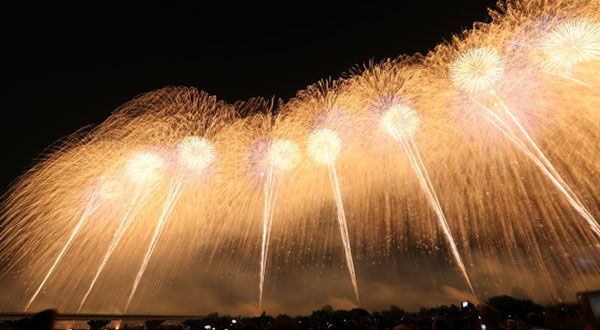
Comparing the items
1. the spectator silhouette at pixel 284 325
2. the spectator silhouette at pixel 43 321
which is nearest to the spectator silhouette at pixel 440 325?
the spectator silhouette at pixel 284 325

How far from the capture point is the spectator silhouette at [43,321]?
4125 mm

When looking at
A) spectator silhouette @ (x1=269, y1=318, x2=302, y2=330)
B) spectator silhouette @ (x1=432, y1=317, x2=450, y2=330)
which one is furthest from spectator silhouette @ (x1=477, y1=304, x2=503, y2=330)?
spectator silhouette @ (x1=269, y1=318, x2=302, y2=330)

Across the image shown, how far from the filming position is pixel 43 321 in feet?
13.7

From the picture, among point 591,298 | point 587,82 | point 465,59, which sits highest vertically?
point 465,59

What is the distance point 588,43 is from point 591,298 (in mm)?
11221

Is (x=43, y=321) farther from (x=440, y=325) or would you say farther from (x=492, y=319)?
(x=492, y=319)

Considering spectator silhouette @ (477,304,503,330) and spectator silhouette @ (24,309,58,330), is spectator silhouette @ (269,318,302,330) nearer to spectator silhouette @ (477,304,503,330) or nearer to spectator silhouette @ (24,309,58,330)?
spectator silhouette @ (24,309,58,330)

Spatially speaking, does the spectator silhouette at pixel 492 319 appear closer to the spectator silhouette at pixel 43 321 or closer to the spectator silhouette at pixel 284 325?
the spectator silhouette at pixel 284 325

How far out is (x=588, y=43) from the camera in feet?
45.3

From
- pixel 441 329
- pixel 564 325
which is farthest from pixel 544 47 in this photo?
pixel 441 329

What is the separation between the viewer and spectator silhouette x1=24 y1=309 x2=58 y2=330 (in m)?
4.12

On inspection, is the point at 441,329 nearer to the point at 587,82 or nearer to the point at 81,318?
the point at 587,82

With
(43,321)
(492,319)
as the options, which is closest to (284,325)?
(43,321)

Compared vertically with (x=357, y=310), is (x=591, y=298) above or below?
below
